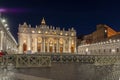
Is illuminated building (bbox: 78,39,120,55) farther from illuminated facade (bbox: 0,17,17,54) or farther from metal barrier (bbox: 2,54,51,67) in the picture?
metal barrier (bbox: 2,54,51,67)

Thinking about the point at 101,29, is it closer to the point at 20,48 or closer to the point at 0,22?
the point at 20,48

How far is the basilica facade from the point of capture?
130625 mm

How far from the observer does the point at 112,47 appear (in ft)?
298

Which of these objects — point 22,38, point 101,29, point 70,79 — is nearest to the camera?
point 70,79

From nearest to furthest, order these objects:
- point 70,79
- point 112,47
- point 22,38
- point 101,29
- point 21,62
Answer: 1. point 70,79
2. point 21,62
3. point 112,47
4. point 101,29
5. point 22,38

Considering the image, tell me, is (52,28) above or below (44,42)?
above

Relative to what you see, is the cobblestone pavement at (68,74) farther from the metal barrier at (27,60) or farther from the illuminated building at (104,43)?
the illuminated building at (104,43)

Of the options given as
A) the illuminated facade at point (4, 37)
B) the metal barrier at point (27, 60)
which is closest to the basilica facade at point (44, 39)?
the illuminated facade at point (4, 37)

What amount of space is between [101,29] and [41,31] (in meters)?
40.6

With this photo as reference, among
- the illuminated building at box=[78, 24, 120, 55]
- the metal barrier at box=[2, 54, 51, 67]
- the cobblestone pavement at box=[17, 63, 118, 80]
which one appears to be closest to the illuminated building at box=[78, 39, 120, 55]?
the illuminated building at box=[78, 24, 120, 55]

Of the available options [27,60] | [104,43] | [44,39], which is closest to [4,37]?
[27,60]

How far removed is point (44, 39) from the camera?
13712cm

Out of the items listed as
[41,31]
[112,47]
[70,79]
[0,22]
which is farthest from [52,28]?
[70,79]

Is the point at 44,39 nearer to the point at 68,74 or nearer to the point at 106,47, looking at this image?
the point at 106,47
